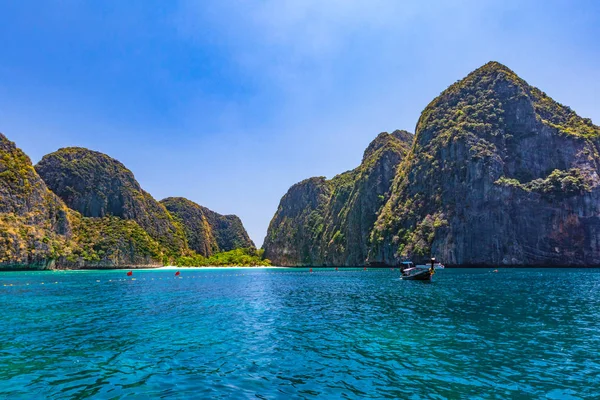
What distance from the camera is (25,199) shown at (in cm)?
14888

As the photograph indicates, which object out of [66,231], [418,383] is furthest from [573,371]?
[66,231]

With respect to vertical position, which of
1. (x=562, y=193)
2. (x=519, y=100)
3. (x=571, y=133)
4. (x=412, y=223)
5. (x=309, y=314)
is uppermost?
(x=519, y=100)

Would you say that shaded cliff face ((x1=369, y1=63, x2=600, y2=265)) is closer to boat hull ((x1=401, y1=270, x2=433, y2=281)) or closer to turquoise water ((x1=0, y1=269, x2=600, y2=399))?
boat hull ((x1=401, y1=270, x2=433, y2=281))

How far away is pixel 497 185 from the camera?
453 feet

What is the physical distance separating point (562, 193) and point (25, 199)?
8295 inches

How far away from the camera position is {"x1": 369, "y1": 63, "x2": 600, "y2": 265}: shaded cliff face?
126938mm

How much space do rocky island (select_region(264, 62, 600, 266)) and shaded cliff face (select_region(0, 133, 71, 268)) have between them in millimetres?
145039

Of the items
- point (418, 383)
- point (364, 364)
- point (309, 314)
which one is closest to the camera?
point (418, 383)

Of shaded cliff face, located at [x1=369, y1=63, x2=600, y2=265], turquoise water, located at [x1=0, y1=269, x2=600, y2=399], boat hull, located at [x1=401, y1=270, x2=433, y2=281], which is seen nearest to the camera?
turquoise water, located at [x1=0, y1=269, x2=600, y2=399]

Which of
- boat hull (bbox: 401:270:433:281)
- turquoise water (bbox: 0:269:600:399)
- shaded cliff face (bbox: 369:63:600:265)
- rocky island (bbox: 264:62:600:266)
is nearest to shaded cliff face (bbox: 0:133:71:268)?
turquoise water (bbox: 0:269:600:399)

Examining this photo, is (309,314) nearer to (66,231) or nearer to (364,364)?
(364,364)

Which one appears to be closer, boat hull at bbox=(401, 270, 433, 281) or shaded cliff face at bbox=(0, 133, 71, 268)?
boat hull at bbox=(401, 270, 433, 281)

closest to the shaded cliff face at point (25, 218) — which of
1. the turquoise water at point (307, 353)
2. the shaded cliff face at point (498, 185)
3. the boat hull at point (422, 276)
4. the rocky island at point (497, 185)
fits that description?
the turquoise water at point (307, 353)

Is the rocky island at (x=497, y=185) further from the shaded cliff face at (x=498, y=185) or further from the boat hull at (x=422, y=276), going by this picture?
the boat hull at (x=422, y=276)
